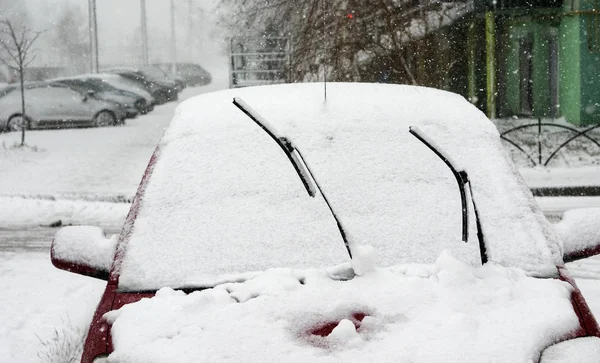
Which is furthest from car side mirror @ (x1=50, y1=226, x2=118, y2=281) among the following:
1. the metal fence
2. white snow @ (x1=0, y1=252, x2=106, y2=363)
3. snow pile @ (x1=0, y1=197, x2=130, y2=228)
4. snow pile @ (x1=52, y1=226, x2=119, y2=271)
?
the metal fence

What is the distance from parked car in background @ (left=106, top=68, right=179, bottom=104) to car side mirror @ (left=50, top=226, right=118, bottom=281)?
3394 centimetres

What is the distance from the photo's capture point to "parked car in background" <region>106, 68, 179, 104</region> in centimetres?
3734

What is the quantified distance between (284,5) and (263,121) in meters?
13.7

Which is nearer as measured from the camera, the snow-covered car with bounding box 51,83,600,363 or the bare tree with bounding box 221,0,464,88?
the snow-covered car with bounding box 51,83,600,363

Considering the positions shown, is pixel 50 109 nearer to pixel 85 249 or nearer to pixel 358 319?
pixel 85 249

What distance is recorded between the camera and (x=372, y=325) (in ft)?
7.33

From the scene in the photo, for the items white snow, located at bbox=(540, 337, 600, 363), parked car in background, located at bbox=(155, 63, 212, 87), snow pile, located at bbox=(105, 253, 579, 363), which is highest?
parked car in background, located at bbox=(155, 63, 212, 87)

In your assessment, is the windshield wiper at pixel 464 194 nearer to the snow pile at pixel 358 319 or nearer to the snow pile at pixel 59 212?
the snow pile at pixel 358 319

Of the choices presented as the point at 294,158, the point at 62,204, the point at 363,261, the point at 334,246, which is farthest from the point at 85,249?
the point at 62,204

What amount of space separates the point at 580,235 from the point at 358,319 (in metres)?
1.22

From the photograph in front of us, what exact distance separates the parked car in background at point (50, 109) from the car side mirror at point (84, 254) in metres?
22.6

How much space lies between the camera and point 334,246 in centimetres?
277

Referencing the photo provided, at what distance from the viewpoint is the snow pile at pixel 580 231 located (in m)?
3.05

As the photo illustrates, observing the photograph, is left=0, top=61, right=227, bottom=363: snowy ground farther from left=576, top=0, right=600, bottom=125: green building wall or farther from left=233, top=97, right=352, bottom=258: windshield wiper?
left=576, top=0, right=600, bottom=125: green building wall
